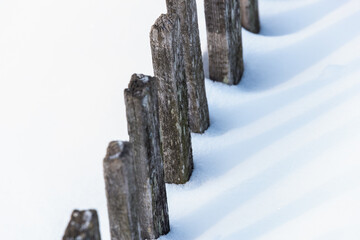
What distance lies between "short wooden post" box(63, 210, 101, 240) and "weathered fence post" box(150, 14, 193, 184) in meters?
1.25

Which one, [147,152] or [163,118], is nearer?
[147,152]

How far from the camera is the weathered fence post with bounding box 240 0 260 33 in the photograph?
5.35 meters

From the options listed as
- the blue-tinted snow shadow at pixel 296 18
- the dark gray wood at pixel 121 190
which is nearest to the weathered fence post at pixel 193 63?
the blue-tinted snow shadow at pixel 296 18

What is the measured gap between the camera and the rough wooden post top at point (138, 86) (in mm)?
3490

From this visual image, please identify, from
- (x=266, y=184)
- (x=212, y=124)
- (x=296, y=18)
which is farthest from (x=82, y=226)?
(x=296, y=18)

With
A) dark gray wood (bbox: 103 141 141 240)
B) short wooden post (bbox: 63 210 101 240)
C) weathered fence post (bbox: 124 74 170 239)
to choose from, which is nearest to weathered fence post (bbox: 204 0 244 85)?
weathered fence post (bbox: 124 74 170 239)

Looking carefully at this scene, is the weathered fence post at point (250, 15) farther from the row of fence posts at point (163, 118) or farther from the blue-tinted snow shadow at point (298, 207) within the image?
the blue-tinted snow shadow at point (298, 207)

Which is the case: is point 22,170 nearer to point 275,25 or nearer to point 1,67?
point 1,67

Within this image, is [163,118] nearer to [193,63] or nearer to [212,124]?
[193,63]

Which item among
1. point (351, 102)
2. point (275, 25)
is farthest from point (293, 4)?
point (351, 102)

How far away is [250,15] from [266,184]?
4.95ft

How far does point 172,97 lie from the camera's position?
4098mm

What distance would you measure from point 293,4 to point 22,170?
2.33m

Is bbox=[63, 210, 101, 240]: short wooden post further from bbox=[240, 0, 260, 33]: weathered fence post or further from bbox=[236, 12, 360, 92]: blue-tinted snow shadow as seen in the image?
bbox=[240, 0, 260, 33]: weathered fence post
